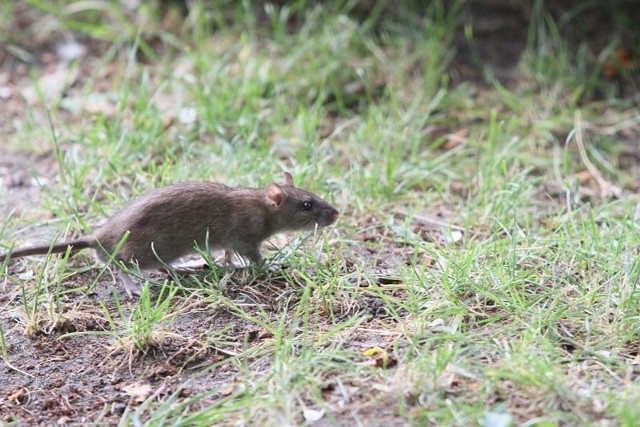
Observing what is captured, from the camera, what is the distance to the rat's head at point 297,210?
16.3 ft

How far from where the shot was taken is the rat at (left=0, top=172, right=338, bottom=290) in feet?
15.5

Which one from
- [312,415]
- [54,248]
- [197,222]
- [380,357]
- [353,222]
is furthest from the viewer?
[353,222]

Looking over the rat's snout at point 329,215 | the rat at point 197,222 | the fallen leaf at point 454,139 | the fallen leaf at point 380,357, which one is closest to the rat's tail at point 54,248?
the rat at point 197,222

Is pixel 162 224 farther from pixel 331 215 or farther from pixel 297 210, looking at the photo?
pixel 331 215

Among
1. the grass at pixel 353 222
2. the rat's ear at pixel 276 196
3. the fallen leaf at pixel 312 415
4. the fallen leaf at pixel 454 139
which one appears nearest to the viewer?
the fallen leaf at pixel 312 415

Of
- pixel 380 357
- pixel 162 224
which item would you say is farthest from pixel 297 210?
pixel 380 357

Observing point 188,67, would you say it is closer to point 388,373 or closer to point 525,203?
point 525,203

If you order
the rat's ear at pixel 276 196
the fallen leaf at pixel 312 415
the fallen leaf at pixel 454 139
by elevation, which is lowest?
the fallen leaf at pixel 454 139

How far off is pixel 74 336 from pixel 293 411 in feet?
4.11

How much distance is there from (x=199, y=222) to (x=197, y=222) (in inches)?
0.4

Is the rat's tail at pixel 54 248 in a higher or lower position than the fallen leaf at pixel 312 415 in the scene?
lower

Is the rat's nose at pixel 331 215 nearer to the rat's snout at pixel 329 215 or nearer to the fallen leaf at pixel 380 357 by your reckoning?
the rat's snout at pixel 329 215

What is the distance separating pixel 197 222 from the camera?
15.8ft

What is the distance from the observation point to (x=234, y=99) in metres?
6.69
